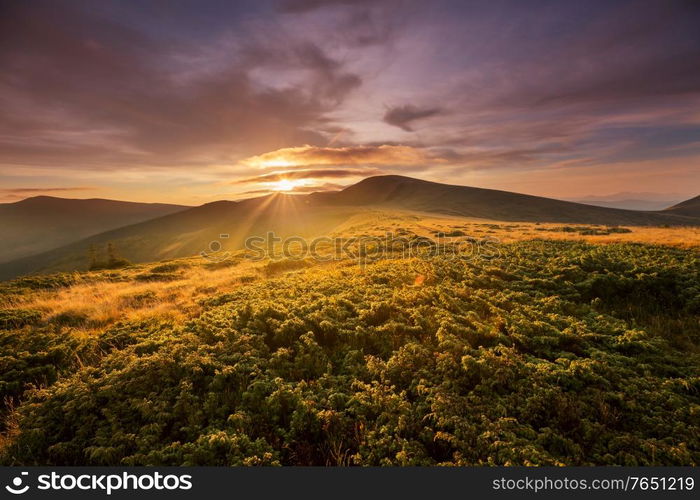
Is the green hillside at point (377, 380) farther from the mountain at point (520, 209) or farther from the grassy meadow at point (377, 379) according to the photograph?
the mountain at point (520, 209)

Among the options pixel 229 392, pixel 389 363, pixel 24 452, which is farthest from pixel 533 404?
pixel 24 452

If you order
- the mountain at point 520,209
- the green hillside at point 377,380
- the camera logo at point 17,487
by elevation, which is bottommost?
the camera logo at point 17,487

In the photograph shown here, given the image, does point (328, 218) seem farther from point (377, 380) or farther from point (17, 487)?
point (17, 487)

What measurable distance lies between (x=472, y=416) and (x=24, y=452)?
771 cm

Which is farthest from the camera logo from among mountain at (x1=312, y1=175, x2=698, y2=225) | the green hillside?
mountain at (x1=312, y1=175, x2=698, y2=225)

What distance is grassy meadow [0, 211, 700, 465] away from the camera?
16.3 feet

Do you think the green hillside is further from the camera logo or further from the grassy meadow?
the camera logo

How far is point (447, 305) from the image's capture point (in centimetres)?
996

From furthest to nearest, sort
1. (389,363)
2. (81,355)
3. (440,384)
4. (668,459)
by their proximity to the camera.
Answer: (81,355), (389,363), (440,384), (668,459)

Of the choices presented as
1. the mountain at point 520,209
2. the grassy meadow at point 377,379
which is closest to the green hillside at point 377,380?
the grassy meadow at point 377,379

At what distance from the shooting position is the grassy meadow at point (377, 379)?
4.97m

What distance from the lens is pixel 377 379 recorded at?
674 cm

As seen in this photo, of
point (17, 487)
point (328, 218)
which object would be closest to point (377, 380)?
point (17, 487)

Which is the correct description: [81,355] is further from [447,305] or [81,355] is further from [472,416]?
[447,305]
